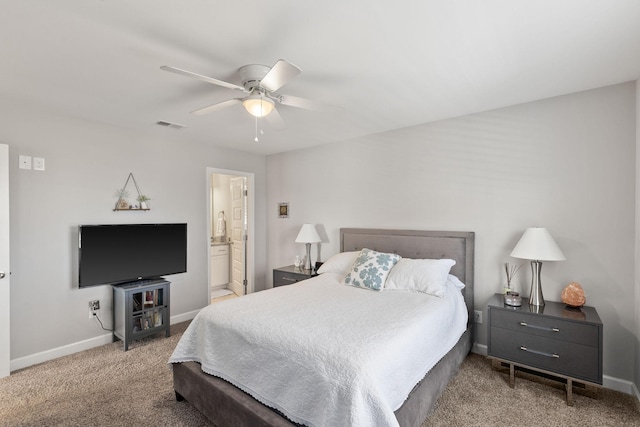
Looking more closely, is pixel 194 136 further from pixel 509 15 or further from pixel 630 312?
pixel 630 312

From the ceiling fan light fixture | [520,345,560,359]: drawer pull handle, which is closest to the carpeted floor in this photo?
[520,345,560,359]: drawer pull handle

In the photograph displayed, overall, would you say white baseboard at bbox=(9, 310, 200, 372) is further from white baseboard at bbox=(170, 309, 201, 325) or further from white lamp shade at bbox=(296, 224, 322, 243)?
white lamp shade at bbox=(296, 224, 322, 243)

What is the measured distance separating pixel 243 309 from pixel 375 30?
2.06m

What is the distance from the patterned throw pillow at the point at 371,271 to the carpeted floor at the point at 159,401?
3.44 feet

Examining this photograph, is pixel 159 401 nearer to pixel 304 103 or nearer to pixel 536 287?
pixel 304 103

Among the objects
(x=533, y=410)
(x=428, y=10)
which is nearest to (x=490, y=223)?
(x=533, y=410)

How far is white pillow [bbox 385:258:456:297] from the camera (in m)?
2.77

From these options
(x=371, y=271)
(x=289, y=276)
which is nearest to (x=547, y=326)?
(x=371, y=271)

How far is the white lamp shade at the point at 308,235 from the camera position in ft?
13.9

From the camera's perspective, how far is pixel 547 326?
7.86ft

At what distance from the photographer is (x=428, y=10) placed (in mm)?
1588

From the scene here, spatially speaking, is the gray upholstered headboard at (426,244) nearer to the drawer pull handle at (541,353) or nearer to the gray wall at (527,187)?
the gray wall at (527,187)

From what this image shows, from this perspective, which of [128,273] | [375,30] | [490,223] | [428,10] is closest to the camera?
[428,10]

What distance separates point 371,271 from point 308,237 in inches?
54.1
